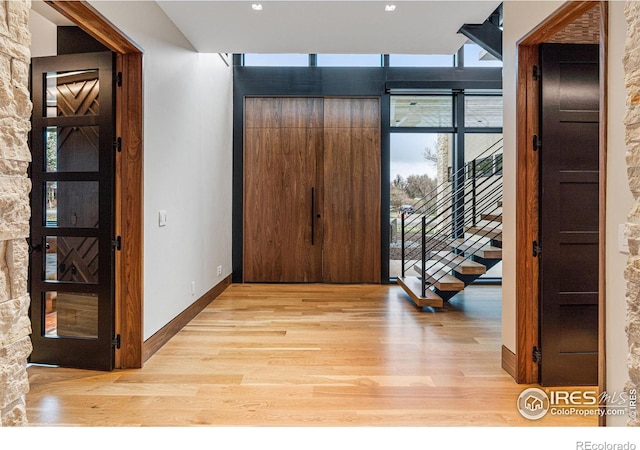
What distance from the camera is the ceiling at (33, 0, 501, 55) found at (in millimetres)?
3242

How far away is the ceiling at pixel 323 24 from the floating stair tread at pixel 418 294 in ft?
9.19

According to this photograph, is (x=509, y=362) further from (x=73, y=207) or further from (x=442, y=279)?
(x=73, y=207)

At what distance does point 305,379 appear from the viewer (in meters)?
2.60

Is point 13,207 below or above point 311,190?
below

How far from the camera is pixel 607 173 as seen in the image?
170 cm

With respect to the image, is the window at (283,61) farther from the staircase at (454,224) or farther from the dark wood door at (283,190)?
the staircase at (454,224)

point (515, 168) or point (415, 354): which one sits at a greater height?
point (515, 168)

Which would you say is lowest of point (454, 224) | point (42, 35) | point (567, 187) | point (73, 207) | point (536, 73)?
point (454, 224)

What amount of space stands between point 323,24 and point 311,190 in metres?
2.58

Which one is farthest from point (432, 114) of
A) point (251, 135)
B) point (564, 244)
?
point (564, 244)

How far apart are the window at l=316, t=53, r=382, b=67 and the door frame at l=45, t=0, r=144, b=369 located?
350 centimetres

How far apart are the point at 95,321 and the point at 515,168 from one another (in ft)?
10.5

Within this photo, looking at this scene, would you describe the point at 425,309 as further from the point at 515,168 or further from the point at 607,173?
the point at 607,173

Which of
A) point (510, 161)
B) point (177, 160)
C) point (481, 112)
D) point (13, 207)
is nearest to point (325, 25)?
point (177, 160)
